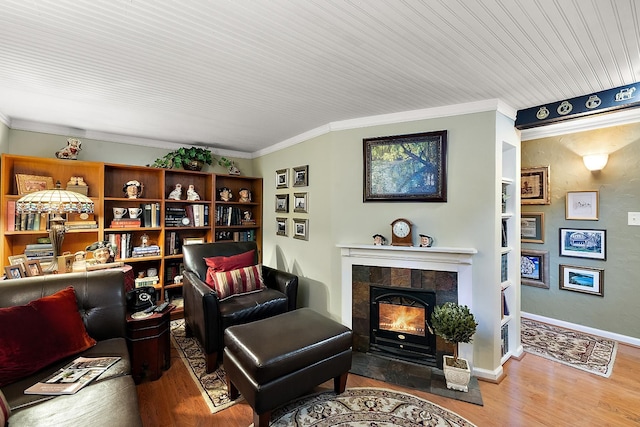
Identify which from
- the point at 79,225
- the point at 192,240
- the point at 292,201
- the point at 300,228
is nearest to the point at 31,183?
the point at 79,225

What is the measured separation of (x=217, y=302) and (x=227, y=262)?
2.11ft

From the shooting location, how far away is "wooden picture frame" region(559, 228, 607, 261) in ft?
10.2

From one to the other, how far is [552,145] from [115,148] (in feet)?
17.8

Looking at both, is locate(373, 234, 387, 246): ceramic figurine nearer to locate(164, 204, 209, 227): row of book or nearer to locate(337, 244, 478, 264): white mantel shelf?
locate(337, 244, 478, 264): white mantel shelf

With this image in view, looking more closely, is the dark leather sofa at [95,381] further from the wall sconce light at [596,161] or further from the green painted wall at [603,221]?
the wall sconce light at [596,161]

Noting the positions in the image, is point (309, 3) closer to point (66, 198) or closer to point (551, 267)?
point (66, 198)

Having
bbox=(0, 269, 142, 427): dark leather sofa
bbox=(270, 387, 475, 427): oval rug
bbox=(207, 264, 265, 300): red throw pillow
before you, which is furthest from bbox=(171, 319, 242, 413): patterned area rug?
bbox=(0, 269, 142, 427): dark leather sofa

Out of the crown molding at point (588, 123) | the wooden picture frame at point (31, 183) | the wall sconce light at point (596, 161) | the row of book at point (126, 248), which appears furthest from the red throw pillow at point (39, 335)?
the wall sconce light at point (596, 161)

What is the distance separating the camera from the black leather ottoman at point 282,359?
1.72 meters

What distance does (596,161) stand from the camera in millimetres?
3059

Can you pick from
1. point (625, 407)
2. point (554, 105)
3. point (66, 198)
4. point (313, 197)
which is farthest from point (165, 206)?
point (625, 407)

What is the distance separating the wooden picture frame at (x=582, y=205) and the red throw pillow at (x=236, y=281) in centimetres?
366

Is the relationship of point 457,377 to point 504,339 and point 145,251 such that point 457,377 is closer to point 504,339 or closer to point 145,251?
point 504,339

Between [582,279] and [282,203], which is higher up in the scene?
[282,203]
